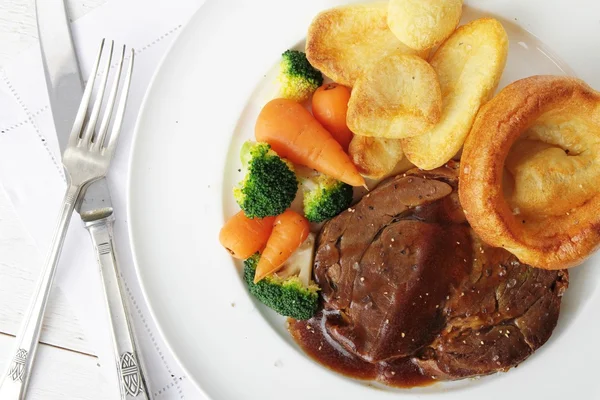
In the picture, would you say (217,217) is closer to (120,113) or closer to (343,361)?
(120,113)

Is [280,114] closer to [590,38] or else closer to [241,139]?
[241,139]

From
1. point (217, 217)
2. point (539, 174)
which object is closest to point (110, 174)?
point (217, 217)

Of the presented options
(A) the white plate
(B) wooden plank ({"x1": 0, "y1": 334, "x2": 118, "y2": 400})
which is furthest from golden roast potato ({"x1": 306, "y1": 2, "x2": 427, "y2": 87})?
(B) wooden plank ({"x1": 0, "y1": 334, "x2": 118, "y2": 400})

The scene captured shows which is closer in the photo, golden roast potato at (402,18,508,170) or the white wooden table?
golden roast potato at (402,18,508,170)

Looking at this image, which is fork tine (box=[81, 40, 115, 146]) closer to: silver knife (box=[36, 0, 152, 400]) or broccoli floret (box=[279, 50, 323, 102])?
silver knife (box=[36, 0, 152, 400])

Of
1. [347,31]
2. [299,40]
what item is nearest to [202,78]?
[299,40]

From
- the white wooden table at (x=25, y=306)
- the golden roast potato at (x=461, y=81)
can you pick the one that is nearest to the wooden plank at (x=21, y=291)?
the white wooden table at (x=25, y=306)

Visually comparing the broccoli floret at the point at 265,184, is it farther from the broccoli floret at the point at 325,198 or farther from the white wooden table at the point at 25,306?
the white wooden table at the point at 25,306
